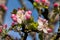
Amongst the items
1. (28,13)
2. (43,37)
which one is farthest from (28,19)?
(43,37)

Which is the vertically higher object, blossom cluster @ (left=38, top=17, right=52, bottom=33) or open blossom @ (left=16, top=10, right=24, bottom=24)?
open blossom @ (left=16, top=10, right=24, bottom=24)

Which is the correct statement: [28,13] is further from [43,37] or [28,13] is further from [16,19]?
[43,37]

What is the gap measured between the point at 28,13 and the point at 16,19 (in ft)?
0.56

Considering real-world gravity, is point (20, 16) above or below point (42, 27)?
above

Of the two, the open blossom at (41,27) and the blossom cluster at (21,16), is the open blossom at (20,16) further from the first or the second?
the open blossom at (41,27)

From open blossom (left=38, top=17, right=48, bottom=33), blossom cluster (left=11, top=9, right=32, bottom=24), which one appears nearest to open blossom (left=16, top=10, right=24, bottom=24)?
blossom cluster (left=11, top=9, right=32, bottom=24)

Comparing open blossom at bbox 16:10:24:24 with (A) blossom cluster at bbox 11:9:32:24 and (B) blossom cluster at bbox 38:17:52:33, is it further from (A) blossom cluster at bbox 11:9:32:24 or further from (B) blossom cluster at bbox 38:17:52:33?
(B) blossom cluster at bbox 38:17:52:33

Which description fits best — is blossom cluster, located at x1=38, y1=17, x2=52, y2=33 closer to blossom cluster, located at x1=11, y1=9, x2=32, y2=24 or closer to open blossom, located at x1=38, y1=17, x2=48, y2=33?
open blossom, located at x1=38, y1=17, x2=48, y2=33

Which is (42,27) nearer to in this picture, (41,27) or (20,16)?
(41,27)

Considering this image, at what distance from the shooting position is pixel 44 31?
9.99 feet

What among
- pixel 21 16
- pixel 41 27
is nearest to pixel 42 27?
pixel 41 27

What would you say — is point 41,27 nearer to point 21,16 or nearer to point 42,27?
point 42,27

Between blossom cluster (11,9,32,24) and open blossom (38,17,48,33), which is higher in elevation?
blossom cluster (11,9,32,24)

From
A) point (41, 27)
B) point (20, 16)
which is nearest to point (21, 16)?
point (20, 16)
